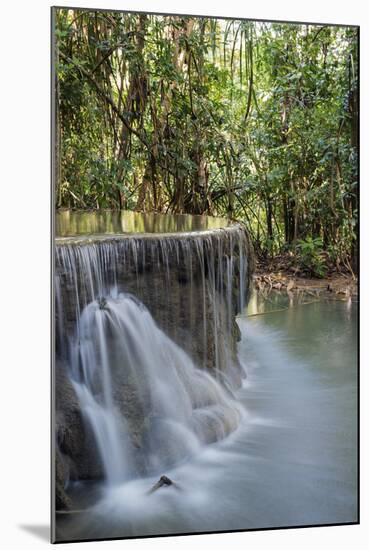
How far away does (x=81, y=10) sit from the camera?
3637 millimetres

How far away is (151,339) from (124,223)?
51cm

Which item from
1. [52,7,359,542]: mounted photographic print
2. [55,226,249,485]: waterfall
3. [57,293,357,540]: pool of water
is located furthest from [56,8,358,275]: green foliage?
[57,293,357,540]: pool of water

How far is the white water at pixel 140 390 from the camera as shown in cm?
360

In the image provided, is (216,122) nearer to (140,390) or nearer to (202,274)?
(202,274)

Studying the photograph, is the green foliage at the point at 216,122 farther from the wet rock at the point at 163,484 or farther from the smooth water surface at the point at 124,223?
the wet rock at the point at 163,484

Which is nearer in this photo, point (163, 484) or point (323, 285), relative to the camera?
point (163, 484)

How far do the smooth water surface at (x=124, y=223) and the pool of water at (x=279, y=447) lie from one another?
17.5 inches

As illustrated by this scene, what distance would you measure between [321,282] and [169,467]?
1.08 m

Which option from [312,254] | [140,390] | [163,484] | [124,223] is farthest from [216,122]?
[163,484]

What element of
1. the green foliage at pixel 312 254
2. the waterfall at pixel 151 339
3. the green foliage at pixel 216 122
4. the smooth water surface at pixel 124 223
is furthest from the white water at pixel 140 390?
the green foliage at pixel 312 254

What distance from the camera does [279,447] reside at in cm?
386

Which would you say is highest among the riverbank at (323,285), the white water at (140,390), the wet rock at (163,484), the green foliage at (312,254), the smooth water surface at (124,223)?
the smooth water surface at (124,223)

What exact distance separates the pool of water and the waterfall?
9 centimetres

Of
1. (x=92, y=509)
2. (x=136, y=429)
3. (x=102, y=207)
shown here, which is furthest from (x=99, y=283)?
(x=92, y=509)
